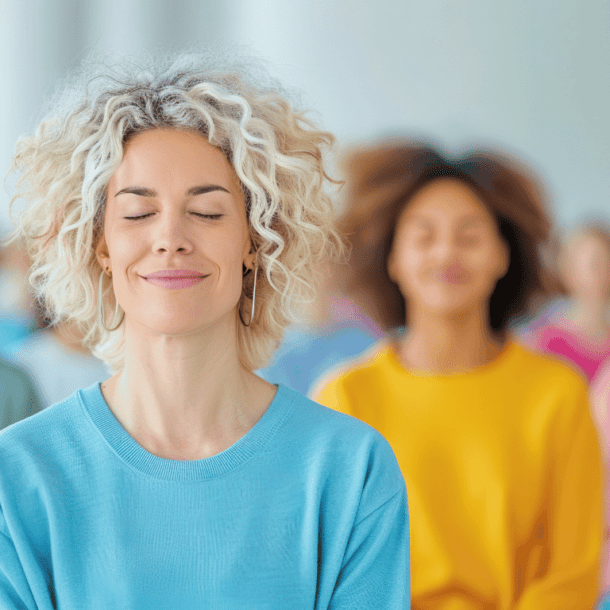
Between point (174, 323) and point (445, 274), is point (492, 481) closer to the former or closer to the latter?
point (445, 274)

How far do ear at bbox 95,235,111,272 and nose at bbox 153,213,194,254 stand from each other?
0.12 metres

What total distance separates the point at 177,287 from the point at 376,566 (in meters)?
0.48

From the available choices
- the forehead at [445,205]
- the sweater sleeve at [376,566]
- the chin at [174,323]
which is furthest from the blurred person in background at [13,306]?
the sweater sleeve at [376,566]

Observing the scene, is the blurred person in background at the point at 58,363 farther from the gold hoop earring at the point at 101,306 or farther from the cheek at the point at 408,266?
the cheek at the point at 408,266

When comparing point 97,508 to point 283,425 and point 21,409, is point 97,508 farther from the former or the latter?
point 21,409

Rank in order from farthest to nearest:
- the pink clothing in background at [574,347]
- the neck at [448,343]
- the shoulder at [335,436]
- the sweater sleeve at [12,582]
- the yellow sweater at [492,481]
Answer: the pink clothing in background at [574,347]
the neck at [448,343]
the yellow sweater at [492,481]
the shoulder at [335,436]
the sweater sleeve at [12,582]

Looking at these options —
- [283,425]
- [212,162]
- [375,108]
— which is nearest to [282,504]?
[283,425]

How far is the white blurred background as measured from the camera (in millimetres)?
1624

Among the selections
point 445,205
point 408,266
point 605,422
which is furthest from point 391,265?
point 605,422

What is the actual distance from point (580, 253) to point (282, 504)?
107cm

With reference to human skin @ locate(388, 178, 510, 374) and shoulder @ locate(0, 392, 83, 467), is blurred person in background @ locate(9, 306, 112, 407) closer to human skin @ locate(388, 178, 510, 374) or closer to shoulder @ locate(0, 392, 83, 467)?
shoulder @ locate(0, 392, 83, 467)

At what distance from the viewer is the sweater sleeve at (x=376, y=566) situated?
1.02 m

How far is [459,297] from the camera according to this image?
156 cm

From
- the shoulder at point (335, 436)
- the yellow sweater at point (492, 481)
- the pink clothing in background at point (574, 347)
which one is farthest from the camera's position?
the pink clothing in background at point (574, 347)
